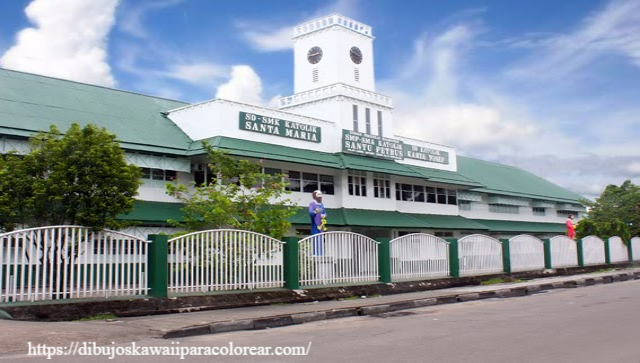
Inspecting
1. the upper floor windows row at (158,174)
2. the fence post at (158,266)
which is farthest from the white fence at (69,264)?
the upper floor windows row at (158,174)

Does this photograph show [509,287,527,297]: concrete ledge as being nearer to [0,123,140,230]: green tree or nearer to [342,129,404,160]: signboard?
Answer: [0,123,140,230]: green tree

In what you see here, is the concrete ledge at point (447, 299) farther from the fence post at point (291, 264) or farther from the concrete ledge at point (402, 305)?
the fence post at point (291, 264)

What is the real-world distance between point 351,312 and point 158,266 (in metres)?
3.79

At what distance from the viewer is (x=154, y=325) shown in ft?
30.7

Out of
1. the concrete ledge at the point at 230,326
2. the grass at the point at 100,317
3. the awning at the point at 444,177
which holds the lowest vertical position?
the concrete ledge at the point at 230,326

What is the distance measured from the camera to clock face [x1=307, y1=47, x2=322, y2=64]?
3147 centimetres

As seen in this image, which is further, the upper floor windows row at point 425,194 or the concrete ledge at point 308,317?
the upper floor windows row at point 425,194

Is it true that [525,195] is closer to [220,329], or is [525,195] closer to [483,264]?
[483,264]

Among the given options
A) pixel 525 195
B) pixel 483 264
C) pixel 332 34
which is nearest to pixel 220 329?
pixel 483 264

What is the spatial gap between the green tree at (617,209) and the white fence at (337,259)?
58.0 feet

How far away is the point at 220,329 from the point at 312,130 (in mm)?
18245

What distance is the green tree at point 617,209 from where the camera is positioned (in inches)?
1170

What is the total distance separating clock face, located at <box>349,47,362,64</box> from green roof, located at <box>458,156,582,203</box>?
34.2 feet

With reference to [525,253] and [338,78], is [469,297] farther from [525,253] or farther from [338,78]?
[338,78]
